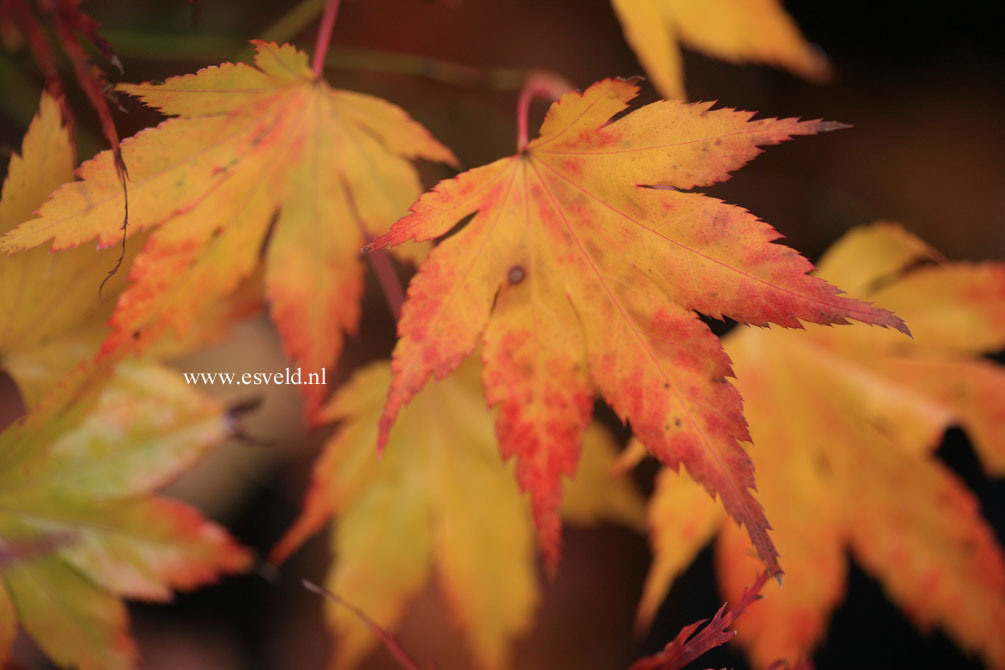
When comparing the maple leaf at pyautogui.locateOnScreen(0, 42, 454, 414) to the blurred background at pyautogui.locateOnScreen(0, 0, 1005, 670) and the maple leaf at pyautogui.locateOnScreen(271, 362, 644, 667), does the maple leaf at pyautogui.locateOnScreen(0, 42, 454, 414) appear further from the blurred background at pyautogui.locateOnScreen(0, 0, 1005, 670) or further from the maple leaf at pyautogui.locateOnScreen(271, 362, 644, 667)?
the blurred background at pyautogui.locateOnScreen(0, 0, 1005, 670)

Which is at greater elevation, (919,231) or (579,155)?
(579,155)

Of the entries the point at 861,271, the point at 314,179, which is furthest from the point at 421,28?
the point at 861,271

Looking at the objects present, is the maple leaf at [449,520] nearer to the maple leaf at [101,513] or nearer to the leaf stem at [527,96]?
the maple leaf at [101,513]

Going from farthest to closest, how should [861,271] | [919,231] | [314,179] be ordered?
[919,231] → [861,271] → [314,179]

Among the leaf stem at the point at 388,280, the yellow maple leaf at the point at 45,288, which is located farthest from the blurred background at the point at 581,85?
the yellow maple leaf at the point at 45,288

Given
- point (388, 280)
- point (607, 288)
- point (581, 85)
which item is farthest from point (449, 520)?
point (581, 85)

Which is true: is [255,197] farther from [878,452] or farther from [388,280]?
[878,452]

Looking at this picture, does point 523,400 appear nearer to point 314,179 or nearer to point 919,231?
point 314,179
